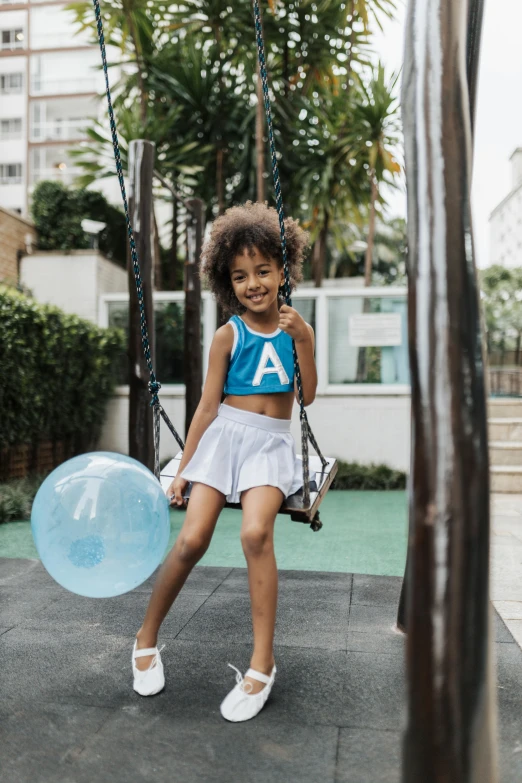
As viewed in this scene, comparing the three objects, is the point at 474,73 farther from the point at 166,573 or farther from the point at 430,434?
the point at 166,573

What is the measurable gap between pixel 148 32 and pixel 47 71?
26.6m

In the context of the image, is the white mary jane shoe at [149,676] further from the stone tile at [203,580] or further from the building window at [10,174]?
the building window at [10,174]

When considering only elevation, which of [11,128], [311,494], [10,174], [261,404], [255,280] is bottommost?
[311,494]

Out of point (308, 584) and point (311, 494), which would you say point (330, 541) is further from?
point (311, 494)

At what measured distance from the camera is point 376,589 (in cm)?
341

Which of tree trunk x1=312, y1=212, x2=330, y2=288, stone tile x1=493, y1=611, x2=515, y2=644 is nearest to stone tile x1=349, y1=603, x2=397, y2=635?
stone tile x1=493, y1=611, x2=515, y2=644

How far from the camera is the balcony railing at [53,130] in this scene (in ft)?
106

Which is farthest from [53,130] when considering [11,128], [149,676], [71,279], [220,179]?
[149,676]

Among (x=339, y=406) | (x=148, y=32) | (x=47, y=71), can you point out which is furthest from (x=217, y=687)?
(x=47, y=71)

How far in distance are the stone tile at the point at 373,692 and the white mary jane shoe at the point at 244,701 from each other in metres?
0.25

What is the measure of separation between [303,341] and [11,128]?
Answer: 36.3 m

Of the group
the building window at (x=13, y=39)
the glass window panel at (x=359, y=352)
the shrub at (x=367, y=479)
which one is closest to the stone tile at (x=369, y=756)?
the shrub at (x=367, y=479)

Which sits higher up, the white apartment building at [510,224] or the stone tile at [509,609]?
the white apartment building at [510,224]

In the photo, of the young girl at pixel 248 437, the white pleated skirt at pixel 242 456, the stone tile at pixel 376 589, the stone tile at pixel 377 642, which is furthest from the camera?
the stone tile at pixel 376 589
